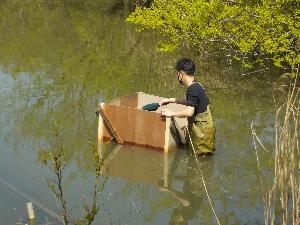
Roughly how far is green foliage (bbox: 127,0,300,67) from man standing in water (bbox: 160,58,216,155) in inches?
157

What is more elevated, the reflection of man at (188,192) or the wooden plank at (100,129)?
the wooden plank at (100,129)

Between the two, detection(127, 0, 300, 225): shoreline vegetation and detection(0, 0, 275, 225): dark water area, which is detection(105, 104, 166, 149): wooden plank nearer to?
detection(0, 0, 275, 225): dark water area

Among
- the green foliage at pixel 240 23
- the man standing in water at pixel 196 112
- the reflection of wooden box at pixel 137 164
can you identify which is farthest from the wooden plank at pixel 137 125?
the green foliage at pixel 240 23

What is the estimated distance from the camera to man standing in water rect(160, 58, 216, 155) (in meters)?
7.80

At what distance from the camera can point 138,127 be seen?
8578 millimetres

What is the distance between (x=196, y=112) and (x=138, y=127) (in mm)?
1071

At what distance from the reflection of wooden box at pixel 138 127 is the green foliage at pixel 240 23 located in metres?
4.08

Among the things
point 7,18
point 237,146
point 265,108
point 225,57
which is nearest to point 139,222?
point 237,146

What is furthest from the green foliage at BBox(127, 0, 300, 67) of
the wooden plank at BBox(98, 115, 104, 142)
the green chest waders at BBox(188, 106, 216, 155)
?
the wooden plank at BBox(98, 115, 104, 142)

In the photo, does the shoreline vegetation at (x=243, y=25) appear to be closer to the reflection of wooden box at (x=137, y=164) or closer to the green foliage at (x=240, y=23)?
the green foliage at (x=240, y=23)

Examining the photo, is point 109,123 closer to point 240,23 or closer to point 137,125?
point 137,125

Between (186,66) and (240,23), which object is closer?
(186,66)

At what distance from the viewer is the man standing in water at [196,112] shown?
7.80 metres

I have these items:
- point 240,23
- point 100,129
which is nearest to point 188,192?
point 100,129
